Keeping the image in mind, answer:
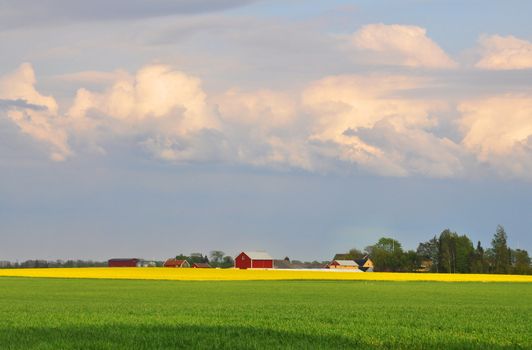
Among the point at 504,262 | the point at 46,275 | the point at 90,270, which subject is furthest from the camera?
the point at 504,262

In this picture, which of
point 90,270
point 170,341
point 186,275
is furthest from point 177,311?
point 90,270

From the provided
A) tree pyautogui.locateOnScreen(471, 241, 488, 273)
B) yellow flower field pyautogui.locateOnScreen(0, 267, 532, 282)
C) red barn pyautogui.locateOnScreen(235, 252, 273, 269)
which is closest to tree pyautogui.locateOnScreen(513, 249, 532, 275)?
tree pyautogui.locateOnScreen(471, 241, 488, 273)

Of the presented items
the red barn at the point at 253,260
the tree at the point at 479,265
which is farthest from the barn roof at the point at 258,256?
the tree at the point at 479,265

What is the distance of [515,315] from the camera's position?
3653 centimetres

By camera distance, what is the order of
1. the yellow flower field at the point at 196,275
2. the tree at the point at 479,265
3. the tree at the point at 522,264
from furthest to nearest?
the tree at the point at 479,265 < the tree at the point at 522,264 < the yellow flower field at the point at 196,275

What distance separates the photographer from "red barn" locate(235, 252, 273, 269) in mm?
190875

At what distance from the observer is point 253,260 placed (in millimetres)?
192625

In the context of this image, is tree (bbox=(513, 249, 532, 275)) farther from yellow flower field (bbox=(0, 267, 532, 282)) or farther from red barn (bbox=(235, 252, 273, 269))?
yellow flower field (bbox=(0, 267, 532, 282))

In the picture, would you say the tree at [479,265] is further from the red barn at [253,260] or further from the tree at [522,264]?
the red barn at [253,260]

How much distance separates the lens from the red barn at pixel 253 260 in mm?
190875

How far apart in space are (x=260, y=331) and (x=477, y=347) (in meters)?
6.64

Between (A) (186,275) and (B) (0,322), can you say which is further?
(A) (186,275)

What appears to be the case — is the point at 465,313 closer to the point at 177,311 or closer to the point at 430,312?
the point at 430,312

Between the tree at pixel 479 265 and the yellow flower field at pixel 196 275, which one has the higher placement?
the tree at pixel 479 265
